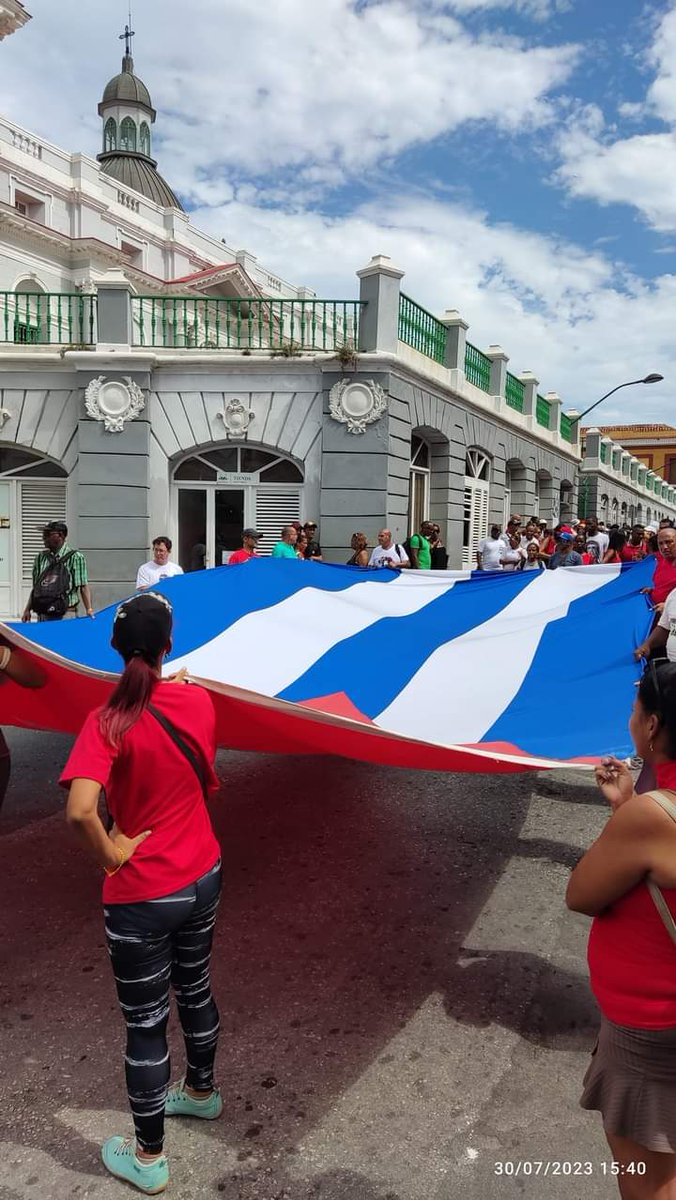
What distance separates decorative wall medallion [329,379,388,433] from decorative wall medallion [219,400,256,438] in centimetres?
148

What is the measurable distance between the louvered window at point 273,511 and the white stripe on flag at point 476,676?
28.5ft

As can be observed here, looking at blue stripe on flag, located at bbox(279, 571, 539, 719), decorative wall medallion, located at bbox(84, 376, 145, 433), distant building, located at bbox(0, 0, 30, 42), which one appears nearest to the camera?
blue stripe on flag, located at bbox(279, 571, 539, 719)

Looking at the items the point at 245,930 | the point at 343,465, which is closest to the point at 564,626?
the point at 245,930

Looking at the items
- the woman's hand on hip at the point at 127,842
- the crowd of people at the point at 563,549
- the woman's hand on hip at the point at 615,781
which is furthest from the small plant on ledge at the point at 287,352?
the woman's hand on hip at the point at 615,781

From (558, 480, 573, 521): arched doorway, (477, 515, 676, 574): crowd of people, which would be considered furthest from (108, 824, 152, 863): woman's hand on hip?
(558, 480, 573, 521): arched doorway

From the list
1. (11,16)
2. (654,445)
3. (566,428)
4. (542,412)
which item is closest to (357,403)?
(542,412)

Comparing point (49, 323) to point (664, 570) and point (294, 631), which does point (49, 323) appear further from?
point (664, 570)

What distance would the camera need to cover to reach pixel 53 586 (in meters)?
8.34

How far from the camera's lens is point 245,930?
3.94 meters

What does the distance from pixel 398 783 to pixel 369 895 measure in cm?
197

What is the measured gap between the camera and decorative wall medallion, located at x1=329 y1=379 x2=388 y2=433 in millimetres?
13164

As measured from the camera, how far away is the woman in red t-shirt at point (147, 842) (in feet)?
7.27

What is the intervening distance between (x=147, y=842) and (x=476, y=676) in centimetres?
255

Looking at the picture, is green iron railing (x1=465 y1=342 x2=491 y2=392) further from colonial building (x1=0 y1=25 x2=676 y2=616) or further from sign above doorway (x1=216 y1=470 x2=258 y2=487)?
sign above doorway (x1=216 y1=470 x2=258 y2=487)
